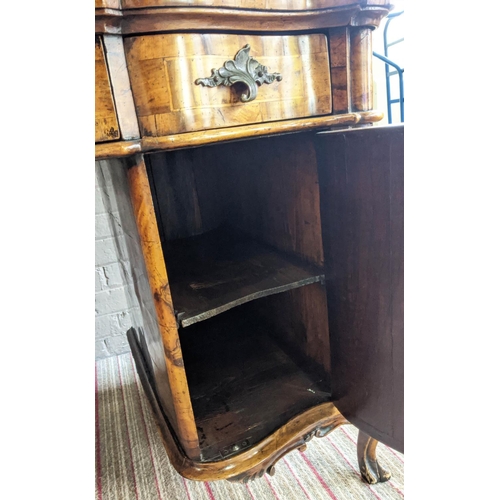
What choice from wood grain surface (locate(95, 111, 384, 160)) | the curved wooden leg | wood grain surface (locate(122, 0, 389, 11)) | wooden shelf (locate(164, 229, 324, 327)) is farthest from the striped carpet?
wood grain surface (locate(122, 0, 389, 11))

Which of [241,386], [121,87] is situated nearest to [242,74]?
[121,87]

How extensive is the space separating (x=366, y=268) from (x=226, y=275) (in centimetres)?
26

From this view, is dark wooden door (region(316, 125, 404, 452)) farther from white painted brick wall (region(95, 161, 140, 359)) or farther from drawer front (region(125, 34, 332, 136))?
white painted brick wall (region(95, 161, 140, 359))

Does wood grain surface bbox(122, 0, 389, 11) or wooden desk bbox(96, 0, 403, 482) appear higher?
wood grain surface bbox(122, 0, 389, 11)

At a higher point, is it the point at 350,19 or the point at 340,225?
the point at 350,19

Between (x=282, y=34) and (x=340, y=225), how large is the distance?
10.3 inches

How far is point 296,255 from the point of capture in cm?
70

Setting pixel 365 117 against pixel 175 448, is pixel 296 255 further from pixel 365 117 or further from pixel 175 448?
pixel 175 448

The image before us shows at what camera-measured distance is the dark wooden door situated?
454 mm

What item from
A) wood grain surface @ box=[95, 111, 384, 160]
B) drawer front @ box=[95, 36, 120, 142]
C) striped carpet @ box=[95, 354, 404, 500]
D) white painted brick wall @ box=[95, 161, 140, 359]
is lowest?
striped carpet @ box=[95, 354, 404, 500]

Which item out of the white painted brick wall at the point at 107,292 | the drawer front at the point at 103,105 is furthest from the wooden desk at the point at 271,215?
the white painted brick wall at the point at 107,292

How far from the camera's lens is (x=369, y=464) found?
2.77ft

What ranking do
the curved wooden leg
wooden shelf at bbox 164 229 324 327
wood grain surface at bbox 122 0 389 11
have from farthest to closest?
the curved wooden leg → wooden shelf at bbox 164 229 324 327 → wood grain surface at bbox 122 0 389 11
